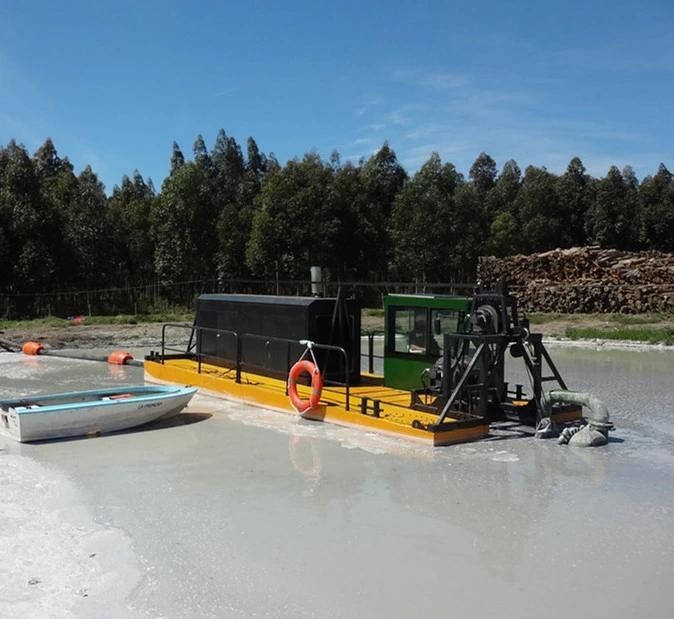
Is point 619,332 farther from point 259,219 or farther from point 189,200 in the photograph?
point 189,200

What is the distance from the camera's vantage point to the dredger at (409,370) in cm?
869

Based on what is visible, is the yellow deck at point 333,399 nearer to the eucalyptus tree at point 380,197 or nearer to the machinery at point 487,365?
the machinery at point 487,365

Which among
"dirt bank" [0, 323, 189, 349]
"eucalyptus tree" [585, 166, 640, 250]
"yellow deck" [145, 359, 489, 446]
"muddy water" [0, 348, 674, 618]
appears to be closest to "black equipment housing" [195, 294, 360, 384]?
"yellow deck" [145, 359, 489, 446]

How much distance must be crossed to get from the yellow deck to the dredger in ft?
0.06

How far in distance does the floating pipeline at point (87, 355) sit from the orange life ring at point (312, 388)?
26.5 feet

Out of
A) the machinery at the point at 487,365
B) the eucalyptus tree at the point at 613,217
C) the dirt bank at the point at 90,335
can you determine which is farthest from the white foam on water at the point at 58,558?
the eucalyptus tree at the point at 613,217

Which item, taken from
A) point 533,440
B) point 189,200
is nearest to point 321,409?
point 533,440

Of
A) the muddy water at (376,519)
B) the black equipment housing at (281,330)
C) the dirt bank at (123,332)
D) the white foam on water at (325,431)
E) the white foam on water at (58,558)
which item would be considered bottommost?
the white foam on water at (58,558)

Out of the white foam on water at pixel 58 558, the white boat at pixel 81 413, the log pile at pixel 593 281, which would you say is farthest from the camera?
the log pile at pixel 593 281

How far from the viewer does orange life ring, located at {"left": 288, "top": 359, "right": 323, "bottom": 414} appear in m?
9.66

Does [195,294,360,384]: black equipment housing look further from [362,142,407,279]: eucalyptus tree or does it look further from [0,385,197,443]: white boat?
[362,142,407,279]: eucalyptus tree

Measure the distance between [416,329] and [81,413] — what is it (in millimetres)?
4651

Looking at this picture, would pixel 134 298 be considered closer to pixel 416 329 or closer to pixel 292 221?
pixel 292 221

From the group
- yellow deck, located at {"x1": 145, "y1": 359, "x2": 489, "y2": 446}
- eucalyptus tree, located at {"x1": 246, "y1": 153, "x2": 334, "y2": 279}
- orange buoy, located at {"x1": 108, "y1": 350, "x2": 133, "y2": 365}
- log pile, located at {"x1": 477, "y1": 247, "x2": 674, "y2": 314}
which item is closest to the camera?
yellow deck, located at {"x1": 145, "y1": 359, "x2": 489, "y2": 446}
